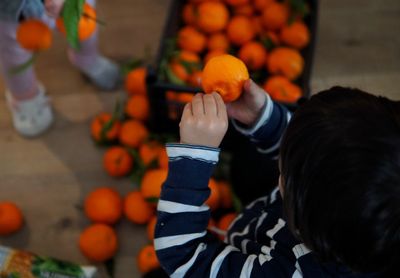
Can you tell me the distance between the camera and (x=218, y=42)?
1110 millimetres

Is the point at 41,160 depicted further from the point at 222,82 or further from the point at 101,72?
the point at 222,82

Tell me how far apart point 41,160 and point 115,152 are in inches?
8.1

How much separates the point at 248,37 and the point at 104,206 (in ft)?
1.72

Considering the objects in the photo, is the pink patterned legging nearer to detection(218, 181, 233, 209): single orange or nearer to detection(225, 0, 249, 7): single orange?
detection(225, 0, 249, 7): single orange

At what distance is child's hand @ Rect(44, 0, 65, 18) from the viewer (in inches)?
31.1

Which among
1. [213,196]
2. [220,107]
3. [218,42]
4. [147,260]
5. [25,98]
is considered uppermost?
[220,107]

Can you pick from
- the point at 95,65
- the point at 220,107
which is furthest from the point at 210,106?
the point at 95,65

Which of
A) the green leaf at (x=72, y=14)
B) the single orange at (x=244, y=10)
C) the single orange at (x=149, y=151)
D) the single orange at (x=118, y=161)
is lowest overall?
the single orange at (x=118, y=161)

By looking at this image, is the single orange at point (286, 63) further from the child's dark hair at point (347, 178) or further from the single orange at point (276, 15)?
the child's dark hair at point (347, 178)

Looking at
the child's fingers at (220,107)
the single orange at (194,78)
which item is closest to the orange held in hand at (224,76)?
the child's fingers at (220,107)

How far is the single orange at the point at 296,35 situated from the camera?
1.10m

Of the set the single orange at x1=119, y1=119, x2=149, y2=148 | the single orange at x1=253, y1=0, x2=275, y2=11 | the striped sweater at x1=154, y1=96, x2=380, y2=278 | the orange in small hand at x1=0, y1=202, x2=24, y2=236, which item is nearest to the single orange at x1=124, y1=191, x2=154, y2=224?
the single orange at x1=119, y1=119, x2=149, y2=148

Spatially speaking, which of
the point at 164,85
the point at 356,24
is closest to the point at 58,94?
the point at 164,85

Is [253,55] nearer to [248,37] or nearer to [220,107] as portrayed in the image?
[248,37]
